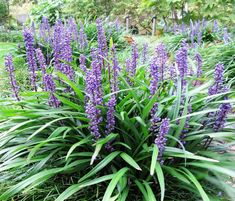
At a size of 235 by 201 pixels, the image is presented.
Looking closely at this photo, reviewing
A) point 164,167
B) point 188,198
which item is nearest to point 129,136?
point 164,167

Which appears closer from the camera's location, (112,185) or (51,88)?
(112,185)

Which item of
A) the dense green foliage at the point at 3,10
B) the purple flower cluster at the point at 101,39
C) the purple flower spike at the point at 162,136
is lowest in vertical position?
the dense green foliage at the point at 3,10

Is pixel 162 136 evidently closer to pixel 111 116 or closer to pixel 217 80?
pixel 111 116

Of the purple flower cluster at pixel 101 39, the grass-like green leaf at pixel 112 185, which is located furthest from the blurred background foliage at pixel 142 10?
the grass-like green leaf at pixel 112 185

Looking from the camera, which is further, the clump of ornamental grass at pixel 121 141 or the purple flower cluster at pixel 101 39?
the purple flower cluster at pixel 101 39

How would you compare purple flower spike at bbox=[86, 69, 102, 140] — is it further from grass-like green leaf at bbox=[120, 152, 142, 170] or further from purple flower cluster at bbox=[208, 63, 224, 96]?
purple flower cluster at bbox=[208, 63, 224, 96]

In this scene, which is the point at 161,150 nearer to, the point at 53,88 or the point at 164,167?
the point at 164,167

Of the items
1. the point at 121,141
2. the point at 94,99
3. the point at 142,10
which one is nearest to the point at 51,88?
the point at 94,99

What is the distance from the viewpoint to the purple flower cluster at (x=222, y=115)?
7.04 ft

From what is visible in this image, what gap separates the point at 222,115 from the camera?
2.18 meters

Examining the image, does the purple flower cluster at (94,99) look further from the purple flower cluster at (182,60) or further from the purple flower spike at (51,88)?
the purple flower cluster at (182,60)

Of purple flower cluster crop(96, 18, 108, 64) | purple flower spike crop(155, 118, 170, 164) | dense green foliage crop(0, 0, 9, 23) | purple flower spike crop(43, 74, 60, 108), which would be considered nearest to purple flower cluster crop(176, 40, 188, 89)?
purple flower spike crop(155, 118, 170, 164)

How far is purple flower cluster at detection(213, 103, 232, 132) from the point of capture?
215cm

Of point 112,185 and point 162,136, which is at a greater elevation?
point 162,136
